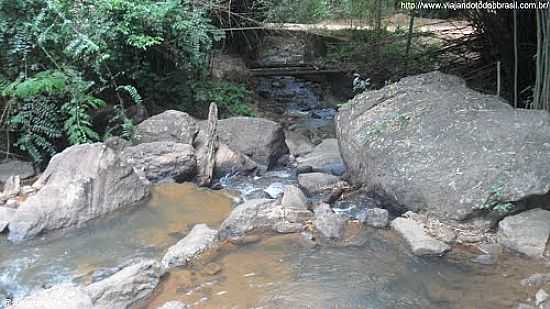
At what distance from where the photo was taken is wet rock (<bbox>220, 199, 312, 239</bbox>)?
13.1ft

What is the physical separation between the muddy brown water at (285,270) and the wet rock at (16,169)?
1.09 meters

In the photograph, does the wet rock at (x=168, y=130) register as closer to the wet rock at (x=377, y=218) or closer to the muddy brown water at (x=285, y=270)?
the muddy brown water at (x=285, y=270)

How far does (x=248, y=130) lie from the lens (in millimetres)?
5785

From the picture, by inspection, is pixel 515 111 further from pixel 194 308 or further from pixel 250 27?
pixel 250 27

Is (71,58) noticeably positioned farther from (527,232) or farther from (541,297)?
(541,297)

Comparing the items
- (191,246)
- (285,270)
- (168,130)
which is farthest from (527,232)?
(168,130)

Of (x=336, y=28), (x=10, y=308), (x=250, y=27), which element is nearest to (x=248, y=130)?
(x=250, y=27)

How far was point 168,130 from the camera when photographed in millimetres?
5461

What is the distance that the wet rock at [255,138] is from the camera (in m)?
5.64

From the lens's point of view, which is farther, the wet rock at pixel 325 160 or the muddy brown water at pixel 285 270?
the wet rock at pixel 325 160

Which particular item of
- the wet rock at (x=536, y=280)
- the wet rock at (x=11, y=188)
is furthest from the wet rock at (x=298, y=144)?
the wet rock at (x=536, y=280)

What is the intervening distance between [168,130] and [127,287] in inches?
98.9

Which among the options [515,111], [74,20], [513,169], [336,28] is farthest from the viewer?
[336,28]

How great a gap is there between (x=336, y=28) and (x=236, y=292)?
319 inches
